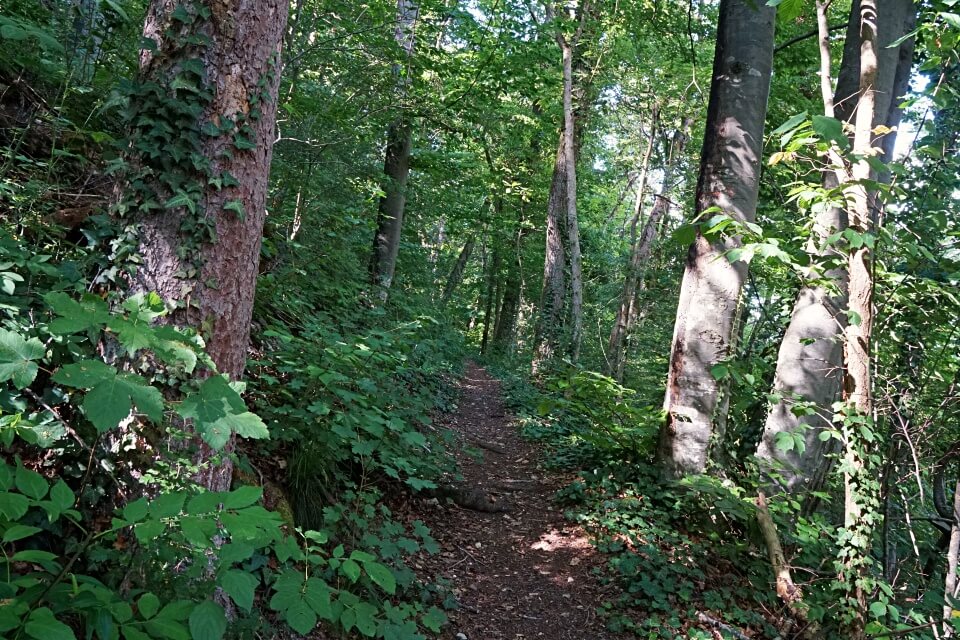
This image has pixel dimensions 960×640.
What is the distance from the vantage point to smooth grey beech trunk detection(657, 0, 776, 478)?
5348 mm

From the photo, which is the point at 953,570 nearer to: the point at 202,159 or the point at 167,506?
the point at 167,506

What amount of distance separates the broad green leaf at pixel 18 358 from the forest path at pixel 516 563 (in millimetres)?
3152

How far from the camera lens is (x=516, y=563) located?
499 centimetres

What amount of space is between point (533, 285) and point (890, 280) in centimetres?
2020

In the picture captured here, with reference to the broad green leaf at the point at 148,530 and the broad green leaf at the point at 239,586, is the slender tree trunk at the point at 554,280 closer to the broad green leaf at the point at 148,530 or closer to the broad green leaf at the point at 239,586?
the broad green leaf at the point at 239,586

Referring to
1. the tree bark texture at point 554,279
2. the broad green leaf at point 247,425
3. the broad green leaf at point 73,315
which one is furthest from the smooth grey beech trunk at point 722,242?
the tree bark texture at point 554,279

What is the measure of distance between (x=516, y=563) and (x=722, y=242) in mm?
3523

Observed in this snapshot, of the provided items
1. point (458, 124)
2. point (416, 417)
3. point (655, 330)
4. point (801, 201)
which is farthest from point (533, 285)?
point (801, 201)

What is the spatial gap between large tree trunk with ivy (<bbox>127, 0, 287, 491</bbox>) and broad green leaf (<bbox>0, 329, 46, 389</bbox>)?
1065 millimetres

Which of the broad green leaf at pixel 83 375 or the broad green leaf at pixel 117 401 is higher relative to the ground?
the broad green leaf at pixel 83 375

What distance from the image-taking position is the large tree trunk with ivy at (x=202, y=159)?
273 cm

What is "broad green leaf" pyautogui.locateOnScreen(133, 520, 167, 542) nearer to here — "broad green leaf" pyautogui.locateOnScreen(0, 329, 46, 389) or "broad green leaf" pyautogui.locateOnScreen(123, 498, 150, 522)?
"broad green leaf" pyautogui.locateOnScreen(123, 498, 150, 522)

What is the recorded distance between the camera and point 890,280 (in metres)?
3.65

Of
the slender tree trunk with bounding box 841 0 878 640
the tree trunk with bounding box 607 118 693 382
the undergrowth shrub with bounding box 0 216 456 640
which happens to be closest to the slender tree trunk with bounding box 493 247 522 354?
the tree trunk with bounding box 607 118 693 382
